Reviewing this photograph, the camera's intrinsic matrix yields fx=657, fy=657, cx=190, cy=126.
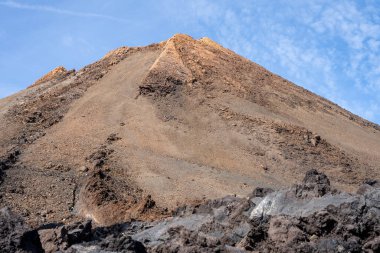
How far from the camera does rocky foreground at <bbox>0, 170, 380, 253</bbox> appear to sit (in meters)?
11.3

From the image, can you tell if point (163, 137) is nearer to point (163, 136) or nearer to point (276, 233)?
point (163, 136)

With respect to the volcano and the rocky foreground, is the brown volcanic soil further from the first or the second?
the rocky foreground

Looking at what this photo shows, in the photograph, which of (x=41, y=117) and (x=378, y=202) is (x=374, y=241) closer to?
(x=378, y=202)

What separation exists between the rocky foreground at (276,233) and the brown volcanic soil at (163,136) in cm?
1234

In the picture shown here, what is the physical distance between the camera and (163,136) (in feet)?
125

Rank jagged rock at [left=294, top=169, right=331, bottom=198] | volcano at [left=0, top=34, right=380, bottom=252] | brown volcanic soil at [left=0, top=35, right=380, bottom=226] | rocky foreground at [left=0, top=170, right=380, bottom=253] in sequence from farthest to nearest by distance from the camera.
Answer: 1. brown volcanic soil at [left=0, top=35, right=380, bottom=226]
2. volcano at [left=0, top=34, right=380, bottom=252]
3. jagged rock at [left=294, top=169, right=331, bottom=198]
4. rocky foreground at [left=0, top=170, right=380, bottom=253]

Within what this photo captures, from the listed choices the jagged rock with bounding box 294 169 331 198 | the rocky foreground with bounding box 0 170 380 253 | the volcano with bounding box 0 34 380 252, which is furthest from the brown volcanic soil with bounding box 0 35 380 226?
the rocky foreground with bounding box 0 170 380 253

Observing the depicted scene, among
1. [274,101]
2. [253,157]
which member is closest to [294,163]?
[253,157]

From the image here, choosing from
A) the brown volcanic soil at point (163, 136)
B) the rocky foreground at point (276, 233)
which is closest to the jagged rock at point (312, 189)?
the rocky foreground at point (276, 233)

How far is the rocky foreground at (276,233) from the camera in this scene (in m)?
11.3

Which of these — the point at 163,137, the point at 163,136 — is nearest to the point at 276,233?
the point at 163,137

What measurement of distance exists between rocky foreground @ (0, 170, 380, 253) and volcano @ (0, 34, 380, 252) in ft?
38.7

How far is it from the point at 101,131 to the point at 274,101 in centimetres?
1318

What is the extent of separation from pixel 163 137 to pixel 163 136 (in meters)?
0.14
